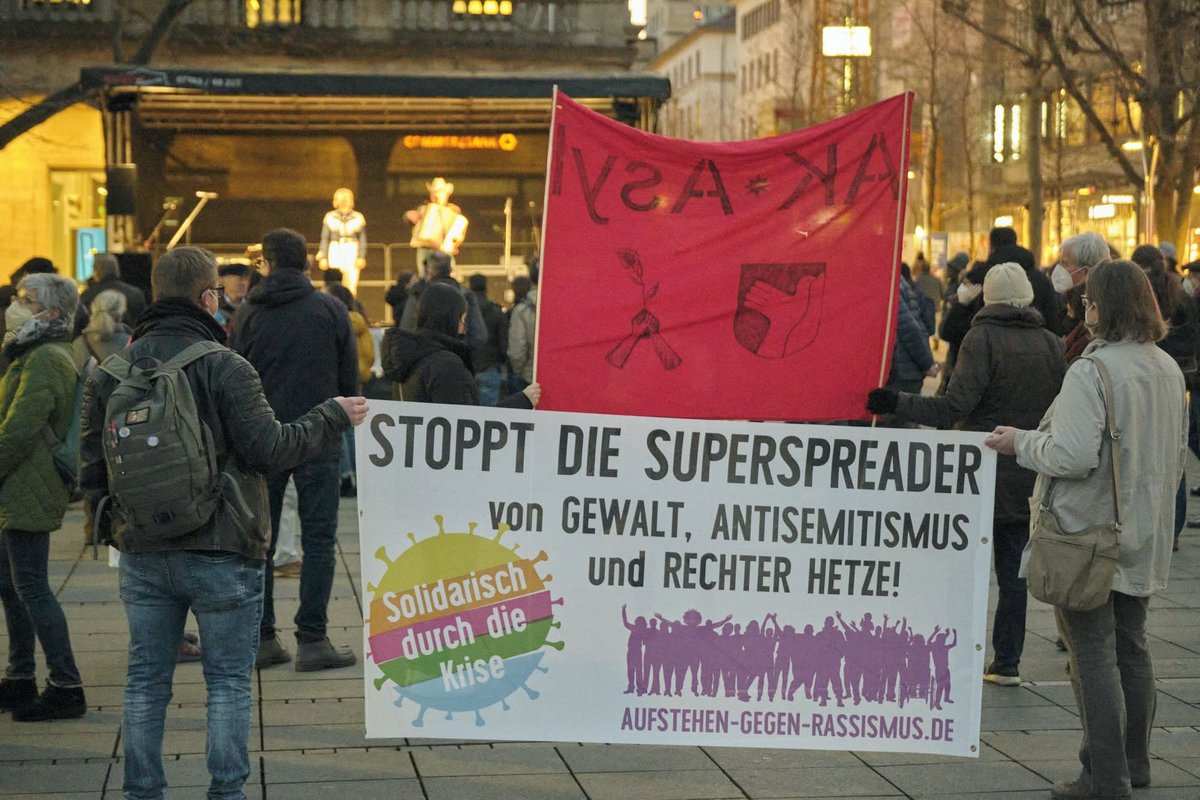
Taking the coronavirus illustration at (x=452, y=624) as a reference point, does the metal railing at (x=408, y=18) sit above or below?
above

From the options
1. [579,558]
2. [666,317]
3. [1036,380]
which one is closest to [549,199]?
[666,317]

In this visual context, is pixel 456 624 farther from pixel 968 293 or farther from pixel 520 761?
pixel 968 293

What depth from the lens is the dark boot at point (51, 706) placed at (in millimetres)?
6871

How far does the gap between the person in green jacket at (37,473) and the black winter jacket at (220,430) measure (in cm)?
172

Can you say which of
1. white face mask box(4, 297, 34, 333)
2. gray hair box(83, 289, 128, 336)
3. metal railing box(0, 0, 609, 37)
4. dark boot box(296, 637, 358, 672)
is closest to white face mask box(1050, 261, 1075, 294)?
dark boot box(296, 637, 358, 672)

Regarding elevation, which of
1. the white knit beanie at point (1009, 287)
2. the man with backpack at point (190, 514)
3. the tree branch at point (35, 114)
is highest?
the tree branch at point (35, 114)

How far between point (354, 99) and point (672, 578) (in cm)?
1512

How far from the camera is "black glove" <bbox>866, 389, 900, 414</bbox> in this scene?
6422 millimetres

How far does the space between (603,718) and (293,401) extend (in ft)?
8.65

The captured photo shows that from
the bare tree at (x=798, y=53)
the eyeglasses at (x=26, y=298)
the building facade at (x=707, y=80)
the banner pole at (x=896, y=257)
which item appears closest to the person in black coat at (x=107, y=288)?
the eyeglasses at (x=26, y=298)

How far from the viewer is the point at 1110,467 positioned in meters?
5.71

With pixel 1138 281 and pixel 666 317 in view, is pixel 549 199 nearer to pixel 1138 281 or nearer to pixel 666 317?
pixel 666 317

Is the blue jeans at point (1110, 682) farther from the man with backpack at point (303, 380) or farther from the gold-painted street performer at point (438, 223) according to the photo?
the gold-painted street performer at point (438, 223)

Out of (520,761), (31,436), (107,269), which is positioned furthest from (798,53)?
(520,761)
